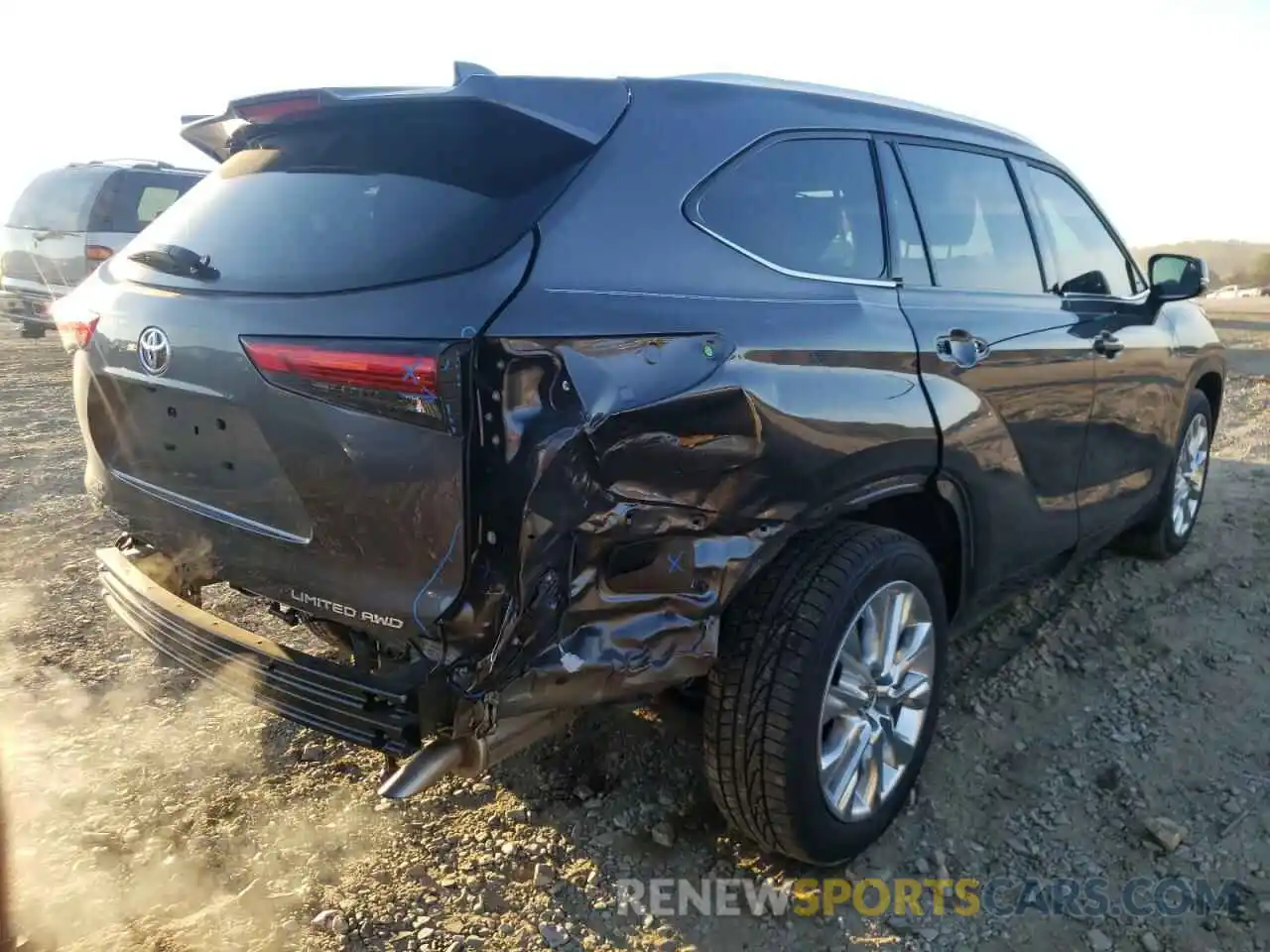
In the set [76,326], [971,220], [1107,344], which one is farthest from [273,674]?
[1107,344]

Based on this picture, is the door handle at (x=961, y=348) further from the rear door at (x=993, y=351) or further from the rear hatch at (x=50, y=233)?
the rear hatch at (x=50, y=233)

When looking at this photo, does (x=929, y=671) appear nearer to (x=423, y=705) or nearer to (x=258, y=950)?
(x=423, y=705)

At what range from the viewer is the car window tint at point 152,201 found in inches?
409

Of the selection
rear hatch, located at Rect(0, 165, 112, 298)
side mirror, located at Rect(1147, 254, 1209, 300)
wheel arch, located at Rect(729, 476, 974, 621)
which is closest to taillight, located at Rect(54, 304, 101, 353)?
wheel arch, located at Rect(729, 476, 974, 621)

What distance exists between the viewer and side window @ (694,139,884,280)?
2.36 meters

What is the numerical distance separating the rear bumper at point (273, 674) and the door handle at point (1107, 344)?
281cm

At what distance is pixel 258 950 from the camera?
229cm

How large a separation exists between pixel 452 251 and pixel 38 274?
34.7 feet

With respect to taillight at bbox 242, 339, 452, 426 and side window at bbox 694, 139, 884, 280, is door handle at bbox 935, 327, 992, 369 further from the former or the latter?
taillight at bbox 242, 339, 452, 426

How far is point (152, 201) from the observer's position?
10.5 m

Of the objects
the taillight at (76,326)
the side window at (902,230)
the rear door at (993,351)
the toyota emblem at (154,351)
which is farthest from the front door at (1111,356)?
the taillight at (76,326)

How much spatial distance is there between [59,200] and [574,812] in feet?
34.0

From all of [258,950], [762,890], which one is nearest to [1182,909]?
[762,890]

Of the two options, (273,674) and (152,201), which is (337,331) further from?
(152,201)
